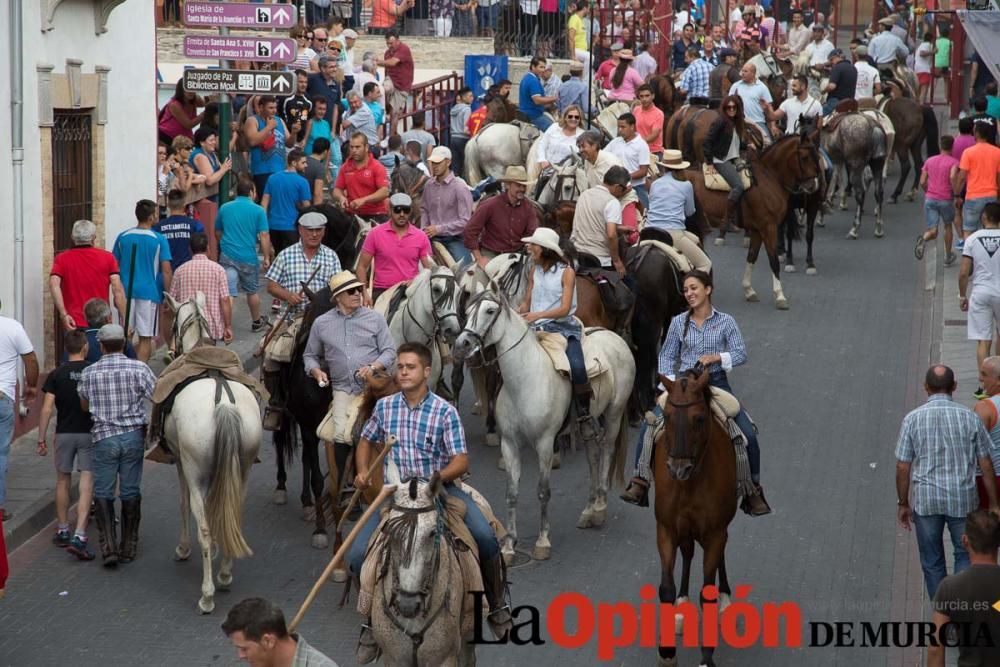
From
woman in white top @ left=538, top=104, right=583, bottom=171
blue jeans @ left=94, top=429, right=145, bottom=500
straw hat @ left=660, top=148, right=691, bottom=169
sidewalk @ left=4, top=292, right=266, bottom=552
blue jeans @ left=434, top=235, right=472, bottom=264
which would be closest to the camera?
blue jeans @ left=94, top=429, right=145, bottom=500

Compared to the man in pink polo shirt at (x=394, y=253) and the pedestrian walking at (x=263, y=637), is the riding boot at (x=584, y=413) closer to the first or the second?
the man in pink polo shirt at (x=394, y=253)

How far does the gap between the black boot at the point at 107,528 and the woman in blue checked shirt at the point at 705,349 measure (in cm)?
409

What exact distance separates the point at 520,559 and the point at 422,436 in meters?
3.60

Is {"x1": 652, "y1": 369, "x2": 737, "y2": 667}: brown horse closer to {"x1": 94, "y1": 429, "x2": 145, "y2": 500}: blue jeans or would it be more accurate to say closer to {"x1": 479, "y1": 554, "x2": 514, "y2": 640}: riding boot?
{"x1": 479, "y1": 554, "x2": 514, "y2": 640}: riding boot

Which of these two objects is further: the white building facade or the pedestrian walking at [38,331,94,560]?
the white building facade

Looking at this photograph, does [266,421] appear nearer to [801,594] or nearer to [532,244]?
[532,244]

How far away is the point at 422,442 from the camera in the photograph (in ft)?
30.3

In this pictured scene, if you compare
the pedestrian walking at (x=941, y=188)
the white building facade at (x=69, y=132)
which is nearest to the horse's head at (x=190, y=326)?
the white building facade at (x=69, y=132)

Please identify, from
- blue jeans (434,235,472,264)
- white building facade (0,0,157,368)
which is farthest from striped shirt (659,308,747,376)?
white building facade (0,0,157,368)

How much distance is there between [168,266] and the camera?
674 inches

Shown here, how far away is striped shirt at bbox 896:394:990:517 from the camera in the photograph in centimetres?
1028

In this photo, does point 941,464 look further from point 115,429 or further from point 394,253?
point 394,253

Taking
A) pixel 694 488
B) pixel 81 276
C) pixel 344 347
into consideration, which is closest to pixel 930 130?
pixel 81 276

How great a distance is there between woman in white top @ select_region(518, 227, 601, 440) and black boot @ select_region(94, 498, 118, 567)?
142 inches
